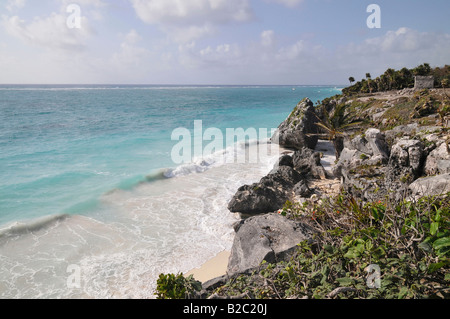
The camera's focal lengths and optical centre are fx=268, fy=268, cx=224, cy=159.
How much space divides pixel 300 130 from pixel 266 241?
56.9 ft

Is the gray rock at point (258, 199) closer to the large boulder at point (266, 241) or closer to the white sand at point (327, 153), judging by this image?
the large boulder at point (266, 241)

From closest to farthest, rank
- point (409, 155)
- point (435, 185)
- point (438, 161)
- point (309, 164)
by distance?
point (435, 185) < point (438, 161) < point (409, 155) < point (309, 164)

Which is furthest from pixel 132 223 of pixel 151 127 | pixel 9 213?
pixel 151 127

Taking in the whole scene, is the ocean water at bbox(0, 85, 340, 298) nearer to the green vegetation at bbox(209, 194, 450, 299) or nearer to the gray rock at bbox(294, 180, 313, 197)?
the gray rock at bbox(294, 180, 313, 197)

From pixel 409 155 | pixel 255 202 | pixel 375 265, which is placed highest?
pixel 409 155

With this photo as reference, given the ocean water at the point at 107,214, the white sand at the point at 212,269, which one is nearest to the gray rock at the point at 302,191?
the ocean water at the point at 107,214

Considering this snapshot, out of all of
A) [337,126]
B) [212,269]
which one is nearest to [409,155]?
[337,126]

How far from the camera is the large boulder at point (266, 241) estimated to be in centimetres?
673

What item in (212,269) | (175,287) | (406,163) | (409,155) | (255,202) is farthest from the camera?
(255,202)

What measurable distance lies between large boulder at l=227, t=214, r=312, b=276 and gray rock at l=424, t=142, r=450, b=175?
5835 mm

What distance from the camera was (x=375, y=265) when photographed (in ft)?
13.4

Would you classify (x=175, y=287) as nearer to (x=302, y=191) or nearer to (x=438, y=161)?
(x=302, y=191)

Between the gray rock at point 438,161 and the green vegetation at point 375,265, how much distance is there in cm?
504
